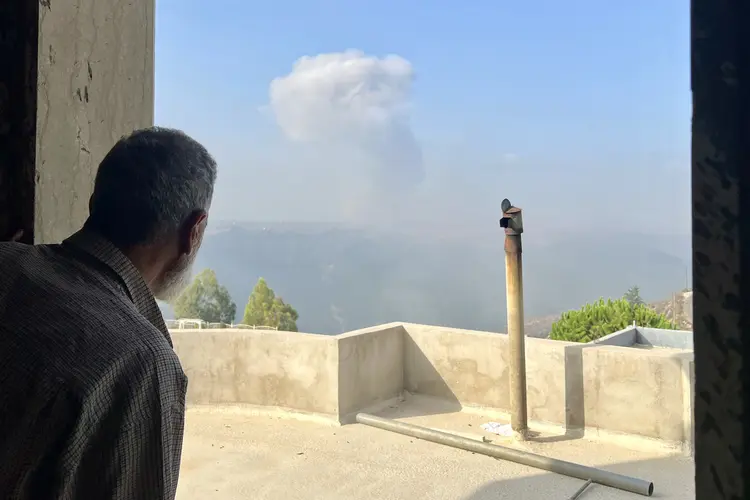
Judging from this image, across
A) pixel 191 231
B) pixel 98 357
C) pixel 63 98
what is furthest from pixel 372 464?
pixel 98 357

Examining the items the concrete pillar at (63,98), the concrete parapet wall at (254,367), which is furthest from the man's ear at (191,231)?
the concrete parapet wall at (254,367)

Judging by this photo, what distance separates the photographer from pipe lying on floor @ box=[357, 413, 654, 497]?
11.7 ft

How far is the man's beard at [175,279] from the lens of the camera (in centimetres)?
97

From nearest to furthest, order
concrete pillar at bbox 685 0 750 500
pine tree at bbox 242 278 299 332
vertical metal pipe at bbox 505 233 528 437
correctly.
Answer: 1. concrete pillar at bbox 685 0 750 500
2. vertical metal pipe at bbox 505 233 528 437
3. pine tree at bbox 242 278 299 332

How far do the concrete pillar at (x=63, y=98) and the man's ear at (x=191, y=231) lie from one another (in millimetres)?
303

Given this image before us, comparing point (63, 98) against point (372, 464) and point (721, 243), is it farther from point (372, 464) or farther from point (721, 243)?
point (372, 464)

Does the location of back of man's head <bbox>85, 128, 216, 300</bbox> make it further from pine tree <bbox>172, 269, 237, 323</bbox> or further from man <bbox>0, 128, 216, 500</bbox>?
Result: pine tree <bbox>172, 269, 237, 323</bbox>

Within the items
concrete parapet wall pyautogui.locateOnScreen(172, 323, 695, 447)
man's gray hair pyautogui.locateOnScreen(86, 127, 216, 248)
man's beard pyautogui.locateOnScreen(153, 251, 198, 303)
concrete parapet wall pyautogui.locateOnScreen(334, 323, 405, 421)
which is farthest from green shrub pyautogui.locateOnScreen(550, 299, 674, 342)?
man's gray hair pyautogui.locateOnScreen(86, 127, 216, 248)

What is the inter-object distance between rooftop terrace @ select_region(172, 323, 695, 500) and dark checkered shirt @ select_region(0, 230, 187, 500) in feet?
10.2

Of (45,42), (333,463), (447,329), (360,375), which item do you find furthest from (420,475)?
(45,42)

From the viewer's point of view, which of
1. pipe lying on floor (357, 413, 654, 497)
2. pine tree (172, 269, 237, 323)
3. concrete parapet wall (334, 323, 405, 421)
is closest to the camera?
pipe lying on floor (357, 413, 654, 497)

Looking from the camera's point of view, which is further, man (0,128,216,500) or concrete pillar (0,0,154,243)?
concrete pillar (0,0,154,243)

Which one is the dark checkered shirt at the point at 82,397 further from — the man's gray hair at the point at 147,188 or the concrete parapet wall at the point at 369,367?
the concrete parapet wall at the point at 369,367

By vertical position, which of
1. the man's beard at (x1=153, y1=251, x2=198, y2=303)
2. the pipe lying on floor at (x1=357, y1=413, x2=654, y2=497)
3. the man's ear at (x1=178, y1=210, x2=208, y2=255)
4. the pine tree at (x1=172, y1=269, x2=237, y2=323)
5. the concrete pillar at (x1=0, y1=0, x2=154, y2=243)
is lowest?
the pipe lying on floor at (x1=357, y1=413, x2=654, y2=497)
